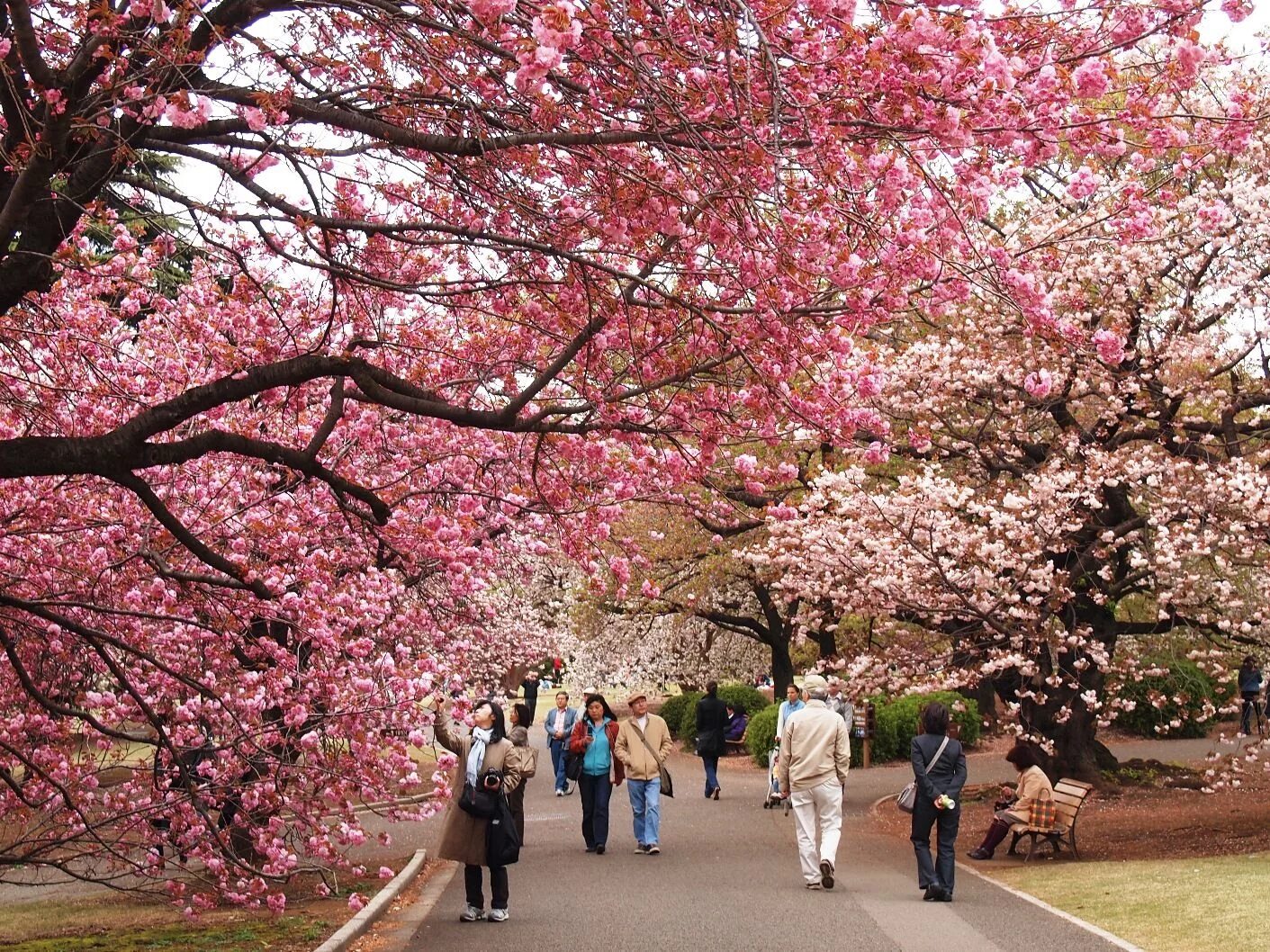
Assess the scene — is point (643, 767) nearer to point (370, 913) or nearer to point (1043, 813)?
point (1043, 813)

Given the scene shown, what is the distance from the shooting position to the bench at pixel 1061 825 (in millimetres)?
14695

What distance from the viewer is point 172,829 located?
9.79 metres

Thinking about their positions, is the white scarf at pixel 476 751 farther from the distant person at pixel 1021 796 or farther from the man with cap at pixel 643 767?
the distant person at pixel 1021 796

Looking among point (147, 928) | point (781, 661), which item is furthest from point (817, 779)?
point (781, 661)

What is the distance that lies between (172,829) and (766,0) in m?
6.82

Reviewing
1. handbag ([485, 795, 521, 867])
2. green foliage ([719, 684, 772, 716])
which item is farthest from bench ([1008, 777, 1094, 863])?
green foliage ([719, 684, 772, 716])

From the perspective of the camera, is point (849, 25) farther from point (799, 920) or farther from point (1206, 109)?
point (1206, 109)

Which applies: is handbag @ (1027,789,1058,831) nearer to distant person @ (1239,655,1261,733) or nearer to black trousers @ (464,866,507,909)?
black trousers @ (464,866,507,909)

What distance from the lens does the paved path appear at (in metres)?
9.81

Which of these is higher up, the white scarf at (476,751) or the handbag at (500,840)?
the white scarf at (476,751)

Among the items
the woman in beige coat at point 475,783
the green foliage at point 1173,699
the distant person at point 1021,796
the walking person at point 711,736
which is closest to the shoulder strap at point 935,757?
the distant person at point 1021,796

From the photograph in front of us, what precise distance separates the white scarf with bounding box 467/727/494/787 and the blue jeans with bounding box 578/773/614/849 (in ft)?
13.3

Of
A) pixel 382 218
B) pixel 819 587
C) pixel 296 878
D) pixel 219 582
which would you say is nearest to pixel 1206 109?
pixel 819 587

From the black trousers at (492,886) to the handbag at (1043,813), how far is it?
6093 mm
